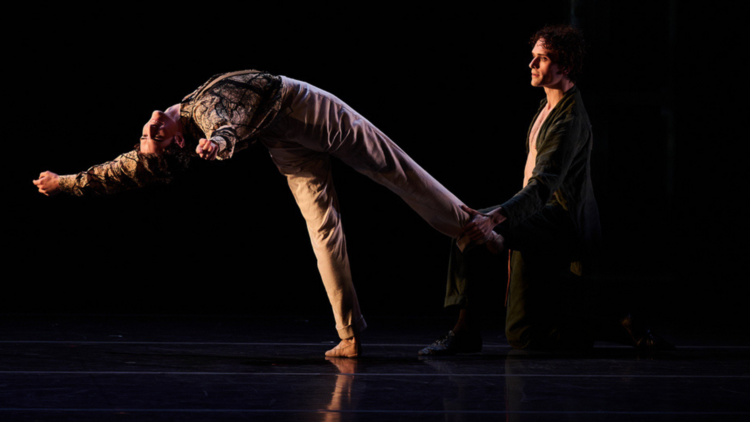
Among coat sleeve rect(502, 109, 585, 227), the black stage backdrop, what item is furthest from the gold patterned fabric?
the black stage backdrop

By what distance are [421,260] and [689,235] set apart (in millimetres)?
1443

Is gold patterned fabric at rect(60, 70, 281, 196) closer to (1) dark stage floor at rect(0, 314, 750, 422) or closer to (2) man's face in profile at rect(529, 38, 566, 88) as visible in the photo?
(1) dark stage floor at rect(0, 314, 750, 422)

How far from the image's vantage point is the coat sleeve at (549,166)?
263 cm

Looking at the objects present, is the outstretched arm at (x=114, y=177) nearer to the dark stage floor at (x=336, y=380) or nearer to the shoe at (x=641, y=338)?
the dark stage floor at (x=336, y=380)

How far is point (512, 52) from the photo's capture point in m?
4.47

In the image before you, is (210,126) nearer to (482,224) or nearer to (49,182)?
(49,182)

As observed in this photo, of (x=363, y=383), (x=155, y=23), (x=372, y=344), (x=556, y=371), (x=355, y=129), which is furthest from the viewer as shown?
(x=155, y=23)

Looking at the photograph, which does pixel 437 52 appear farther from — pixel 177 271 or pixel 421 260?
pixel 177 271

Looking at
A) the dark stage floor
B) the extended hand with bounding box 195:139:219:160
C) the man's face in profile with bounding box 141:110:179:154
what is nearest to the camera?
the dark stage floor

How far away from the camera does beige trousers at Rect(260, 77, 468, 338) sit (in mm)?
2723

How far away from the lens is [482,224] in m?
2.65

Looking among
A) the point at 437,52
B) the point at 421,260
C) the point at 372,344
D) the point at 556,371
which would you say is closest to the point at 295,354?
the point at 372,344

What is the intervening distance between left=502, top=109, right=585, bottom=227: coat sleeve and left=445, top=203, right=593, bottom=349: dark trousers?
3.8 inches

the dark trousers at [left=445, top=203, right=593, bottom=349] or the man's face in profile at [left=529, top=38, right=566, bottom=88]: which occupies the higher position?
the man's face in profile at [left=529, top=38, right=566, bottom=88]
